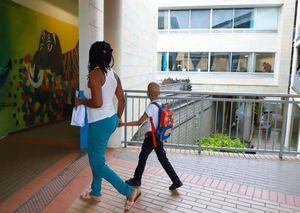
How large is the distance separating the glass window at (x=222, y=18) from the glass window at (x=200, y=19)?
1.74 feet

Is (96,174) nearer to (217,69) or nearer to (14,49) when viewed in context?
(14,49)

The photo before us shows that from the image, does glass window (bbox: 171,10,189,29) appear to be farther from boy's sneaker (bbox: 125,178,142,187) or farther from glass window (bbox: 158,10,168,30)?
boy's sneaker (bbox: 125,178,142,187)

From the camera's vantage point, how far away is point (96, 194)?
353cm

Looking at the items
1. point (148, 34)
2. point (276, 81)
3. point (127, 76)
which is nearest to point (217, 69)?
point (276, 81)

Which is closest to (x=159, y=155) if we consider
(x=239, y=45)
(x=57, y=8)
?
(x=57, y=8)

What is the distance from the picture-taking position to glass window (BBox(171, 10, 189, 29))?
2309 cm

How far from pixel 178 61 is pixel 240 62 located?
4.83m

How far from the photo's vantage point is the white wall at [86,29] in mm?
4988

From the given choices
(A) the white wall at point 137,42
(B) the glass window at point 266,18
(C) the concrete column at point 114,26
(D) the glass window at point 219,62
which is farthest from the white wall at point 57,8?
(B) the glass window at point 266,18

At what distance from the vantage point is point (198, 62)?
23203 mm

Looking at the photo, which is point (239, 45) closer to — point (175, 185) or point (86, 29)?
point (86, 29)

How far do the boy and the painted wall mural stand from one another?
3.75m

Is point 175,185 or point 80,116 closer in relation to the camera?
point 80,116

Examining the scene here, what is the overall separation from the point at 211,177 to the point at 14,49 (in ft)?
16.4
